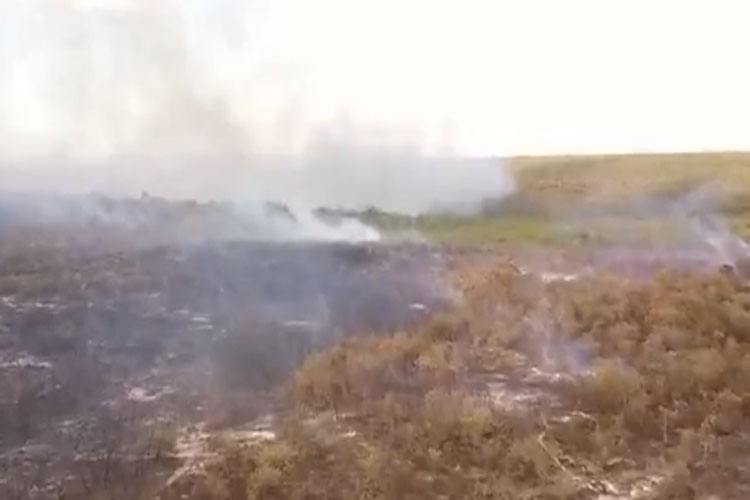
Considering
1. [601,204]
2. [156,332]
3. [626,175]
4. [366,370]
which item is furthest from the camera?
[626,175]

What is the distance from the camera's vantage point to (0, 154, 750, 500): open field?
34.4 feet

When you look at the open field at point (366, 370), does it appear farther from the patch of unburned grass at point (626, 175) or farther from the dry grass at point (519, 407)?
the patch of unburned grass at point (626, 175)

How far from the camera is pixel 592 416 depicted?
12.4 m

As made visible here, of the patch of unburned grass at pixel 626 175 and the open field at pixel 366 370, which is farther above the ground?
the patch of unburned grass at pixel 626 175

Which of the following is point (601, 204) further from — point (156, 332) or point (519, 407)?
point (519, 407)

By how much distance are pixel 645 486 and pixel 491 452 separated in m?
1.81

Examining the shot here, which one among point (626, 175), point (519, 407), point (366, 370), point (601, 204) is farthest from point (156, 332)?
point (626, 175)

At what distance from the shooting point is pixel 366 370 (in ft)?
45.1

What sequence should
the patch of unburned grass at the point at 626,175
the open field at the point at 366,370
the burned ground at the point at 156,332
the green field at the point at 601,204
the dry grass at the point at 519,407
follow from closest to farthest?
1. the dry grass at the point at 519,407
2. the open field at the point at 366,370
3. the burned ground at the point at 156,332
4. the green field at the point at 601,204
5. the patch of unburned grass at the point at 626,175

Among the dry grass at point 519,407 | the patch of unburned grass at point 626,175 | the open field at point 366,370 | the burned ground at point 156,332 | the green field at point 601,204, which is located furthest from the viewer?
the patch of unburned grass at point 626,175

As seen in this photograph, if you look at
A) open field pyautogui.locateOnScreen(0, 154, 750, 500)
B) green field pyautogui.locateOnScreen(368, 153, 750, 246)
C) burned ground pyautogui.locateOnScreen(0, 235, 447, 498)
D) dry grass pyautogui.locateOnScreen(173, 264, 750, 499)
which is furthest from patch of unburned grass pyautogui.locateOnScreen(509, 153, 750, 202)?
dry grass pyautogui.locateOnScreen(173, 264, 750, 499)

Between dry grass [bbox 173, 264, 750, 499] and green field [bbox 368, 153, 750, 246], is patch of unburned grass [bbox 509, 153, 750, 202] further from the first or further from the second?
dry grass [bbox 173, 264, 750, 499]

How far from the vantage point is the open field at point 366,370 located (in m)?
10.5

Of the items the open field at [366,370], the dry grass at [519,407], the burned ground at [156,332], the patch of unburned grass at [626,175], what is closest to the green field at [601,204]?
the patch of unburned grass at [626,175]
